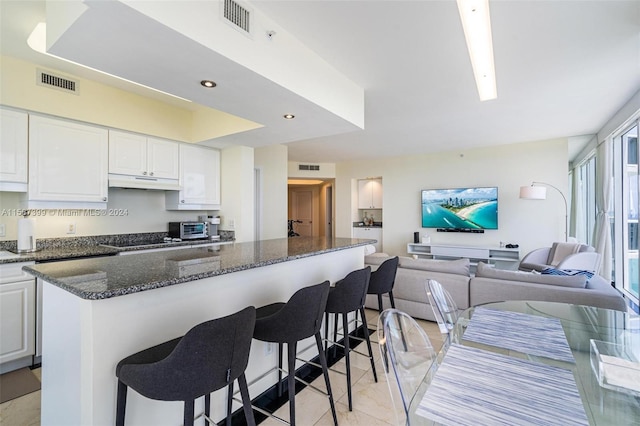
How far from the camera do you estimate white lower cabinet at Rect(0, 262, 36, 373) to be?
2330mm

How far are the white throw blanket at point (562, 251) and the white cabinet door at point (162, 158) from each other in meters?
5.71

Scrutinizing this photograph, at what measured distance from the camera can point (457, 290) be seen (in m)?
3.19

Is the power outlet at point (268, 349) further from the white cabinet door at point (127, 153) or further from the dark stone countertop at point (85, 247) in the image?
the white cabinet door at point (127, 153)

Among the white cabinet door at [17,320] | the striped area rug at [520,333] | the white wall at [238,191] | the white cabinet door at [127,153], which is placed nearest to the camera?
the striped area rug at [520,333]

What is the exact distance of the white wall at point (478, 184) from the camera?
17.8 feet

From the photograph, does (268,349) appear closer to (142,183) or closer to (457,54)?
(142,183)

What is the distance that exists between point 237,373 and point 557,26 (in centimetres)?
298

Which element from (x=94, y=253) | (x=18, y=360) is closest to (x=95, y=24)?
(x=94, y=253)

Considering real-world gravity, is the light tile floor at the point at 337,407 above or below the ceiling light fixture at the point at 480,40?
below

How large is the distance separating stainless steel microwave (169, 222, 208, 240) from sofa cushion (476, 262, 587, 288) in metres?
3.40

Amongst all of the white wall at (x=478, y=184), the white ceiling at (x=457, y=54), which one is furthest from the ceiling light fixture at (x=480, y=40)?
the white wall at (x=478, y=184)

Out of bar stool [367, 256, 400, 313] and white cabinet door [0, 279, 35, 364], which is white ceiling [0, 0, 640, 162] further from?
white cabinet door [0, 279, 35, 364]

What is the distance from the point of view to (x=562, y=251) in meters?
4.58

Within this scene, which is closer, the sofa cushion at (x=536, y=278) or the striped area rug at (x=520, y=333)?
the striped area rug at (x=520, y=333)
